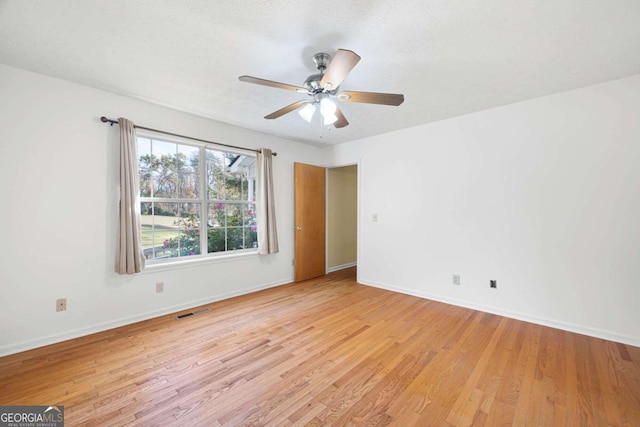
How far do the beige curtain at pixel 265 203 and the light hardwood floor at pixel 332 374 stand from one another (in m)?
1.21

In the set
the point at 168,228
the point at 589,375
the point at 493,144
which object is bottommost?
the point at 589,375

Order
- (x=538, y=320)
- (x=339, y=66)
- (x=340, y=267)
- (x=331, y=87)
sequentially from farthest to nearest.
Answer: (x=340, y=267)
(x=538, y=320)
(x=331, y=87)
(x=339, y=66)

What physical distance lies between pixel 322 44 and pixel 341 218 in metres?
3.87

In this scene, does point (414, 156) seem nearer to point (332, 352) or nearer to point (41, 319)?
point (332, 352)

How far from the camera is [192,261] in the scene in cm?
330

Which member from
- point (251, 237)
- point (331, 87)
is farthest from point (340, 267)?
point (331, 87)

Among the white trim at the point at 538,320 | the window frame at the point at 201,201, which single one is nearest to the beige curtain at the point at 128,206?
the window frame at the point at 201,201

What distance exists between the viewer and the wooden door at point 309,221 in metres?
4.48

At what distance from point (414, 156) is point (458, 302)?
2093mm

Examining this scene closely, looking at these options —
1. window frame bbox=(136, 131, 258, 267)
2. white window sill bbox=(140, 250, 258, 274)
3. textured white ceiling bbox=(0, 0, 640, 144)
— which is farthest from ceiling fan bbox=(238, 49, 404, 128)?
white window sill bbox=(140, 250, 258, 274)

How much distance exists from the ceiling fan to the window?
5.30 feet

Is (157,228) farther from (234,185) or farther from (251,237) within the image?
(251,237)

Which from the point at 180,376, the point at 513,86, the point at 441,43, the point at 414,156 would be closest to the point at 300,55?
the point at 441,43

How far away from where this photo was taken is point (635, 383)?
185 centimetres
